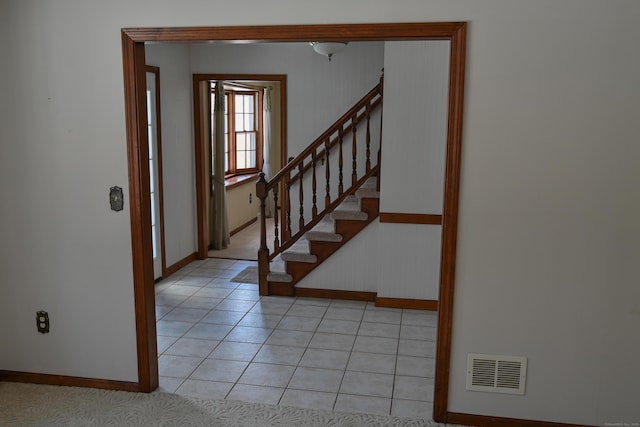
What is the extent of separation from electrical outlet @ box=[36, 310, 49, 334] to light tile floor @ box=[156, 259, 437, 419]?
0.77m

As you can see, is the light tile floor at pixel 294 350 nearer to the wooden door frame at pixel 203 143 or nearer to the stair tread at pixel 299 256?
the stair tread at pixel 299 256

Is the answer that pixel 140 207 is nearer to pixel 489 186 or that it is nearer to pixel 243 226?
pixel 489 186

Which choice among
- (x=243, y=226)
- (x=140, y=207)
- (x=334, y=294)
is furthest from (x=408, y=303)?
(x=243, y=226)

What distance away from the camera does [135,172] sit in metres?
3.21

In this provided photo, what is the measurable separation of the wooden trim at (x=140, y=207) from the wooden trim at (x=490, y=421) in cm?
179

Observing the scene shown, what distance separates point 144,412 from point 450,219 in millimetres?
2020

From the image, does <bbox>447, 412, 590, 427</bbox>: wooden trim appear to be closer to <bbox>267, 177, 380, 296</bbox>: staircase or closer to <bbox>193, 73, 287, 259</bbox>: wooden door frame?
<bbox>267, 177, 380, 296</bbox>: staircase

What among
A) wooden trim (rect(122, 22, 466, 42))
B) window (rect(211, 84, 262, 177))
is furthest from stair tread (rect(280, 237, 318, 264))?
window (rect(211, 84, 262, 177))

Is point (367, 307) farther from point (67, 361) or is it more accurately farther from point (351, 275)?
point (67, 361)

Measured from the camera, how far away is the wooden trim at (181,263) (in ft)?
19.6

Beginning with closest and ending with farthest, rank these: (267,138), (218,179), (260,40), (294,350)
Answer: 1. (260,40)
2. (294,350)
3. (218,179)
4. (267,138)

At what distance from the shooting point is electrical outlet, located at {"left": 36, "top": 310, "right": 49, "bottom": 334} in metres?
3.45

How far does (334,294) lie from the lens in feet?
17.2

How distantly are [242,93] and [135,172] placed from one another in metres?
6.04
